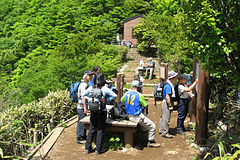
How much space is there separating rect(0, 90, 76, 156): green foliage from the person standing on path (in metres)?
3.03

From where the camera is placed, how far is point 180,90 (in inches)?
246

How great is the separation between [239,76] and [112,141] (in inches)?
130

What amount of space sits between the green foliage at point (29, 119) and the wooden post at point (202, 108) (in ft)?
11.9

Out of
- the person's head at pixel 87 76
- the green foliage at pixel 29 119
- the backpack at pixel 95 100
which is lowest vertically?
the green foliage at pixel 29 119

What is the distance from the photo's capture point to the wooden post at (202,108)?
543 centimetres

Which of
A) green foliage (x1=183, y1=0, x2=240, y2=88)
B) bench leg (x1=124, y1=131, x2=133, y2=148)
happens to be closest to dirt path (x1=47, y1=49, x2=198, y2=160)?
bench leg (x1=124, y1=131, x2=133, y2=148)

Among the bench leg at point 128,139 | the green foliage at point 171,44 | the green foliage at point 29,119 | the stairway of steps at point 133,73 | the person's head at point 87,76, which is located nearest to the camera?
the green foliage at point 29,119

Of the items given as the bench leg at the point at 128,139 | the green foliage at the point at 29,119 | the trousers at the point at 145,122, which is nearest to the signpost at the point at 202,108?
the trousers at the point at 145,122

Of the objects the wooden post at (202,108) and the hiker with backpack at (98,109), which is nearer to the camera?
the hiker with backpack at (98,109)

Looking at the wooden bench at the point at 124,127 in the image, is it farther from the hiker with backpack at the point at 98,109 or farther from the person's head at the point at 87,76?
the person's head at the point at 87,76

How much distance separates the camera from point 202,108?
5.46m

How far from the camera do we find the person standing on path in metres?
5.98

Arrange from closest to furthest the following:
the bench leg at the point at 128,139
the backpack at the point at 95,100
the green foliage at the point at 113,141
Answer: the backpack at the point at 95,100 < the bench leg at the point at 128,139 < the green foliage at the point at 113,141

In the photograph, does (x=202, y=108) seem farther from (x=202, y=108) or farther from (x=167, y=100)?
(x=167, y=100)
